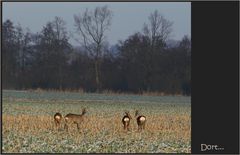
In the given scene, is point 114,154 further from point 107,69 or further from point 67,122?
point 107,69

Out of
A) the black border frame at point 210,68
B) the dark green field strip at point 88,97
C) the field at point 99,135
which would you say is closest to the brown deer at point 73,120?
the field at point 99,135

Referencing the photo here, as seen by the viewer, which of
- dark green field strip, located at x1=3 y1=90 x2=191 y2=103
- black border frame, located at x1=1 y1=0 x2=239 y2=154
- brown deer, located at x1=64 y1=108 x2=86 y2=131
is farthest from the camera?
dark green field strip, located at x1=3 y1=90 x2=191 y2=103

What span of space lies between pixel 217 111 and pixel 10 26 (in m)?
15.1

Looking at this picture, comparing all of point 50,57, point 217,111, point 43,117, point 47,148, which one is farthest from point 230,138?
point 50,57

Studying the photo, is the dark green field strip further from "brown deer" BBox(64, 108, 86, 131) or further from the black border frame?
the black border frame

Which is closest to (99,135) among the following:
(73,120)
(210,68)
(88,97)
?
(73,120)

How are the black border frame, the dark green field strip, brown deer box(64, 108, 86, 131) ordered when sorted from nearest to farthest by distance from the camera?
the black border frame < brown deer box(64, 108, 86, 131) < the dark green field strip

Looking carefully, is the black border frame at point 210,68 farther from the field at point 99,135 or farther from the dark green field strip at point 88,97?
the dark green field strip at point 88,97

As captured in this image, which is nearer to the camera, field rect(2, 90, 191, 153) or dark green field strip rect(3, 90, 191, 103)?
field rect(2, 90, 191, 153)

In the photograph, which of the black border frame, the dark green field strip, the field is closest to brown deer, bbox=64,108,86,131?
the field

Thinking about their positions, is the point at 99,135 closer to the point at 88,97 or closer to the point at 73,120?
the point at 73,120

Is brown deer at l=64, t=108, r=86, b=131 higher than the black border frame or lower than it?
lower

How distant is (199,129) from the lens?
12602 mm

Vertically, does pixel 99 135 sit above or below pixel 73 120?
below
